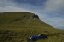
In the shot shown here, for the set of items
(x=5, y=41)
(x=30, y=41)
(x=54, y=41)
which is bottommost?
(x=5, y=41)

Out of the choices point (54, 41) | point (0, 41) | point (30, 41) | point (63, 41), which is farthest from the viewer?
point (0, 41)

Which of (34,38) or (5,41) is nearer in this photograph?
(34,38)

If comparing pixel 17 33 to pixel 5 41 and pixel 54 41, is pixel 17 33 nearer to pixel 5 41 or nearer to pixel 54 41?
pixel 5 41

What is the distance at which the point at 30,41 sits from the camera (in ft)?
60.1

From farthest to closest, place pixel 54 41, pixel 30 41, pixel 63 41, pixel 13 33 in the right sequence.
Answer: pixel 13 33 < pixel 30 41 < pixel 54 41 < pixel 63 41

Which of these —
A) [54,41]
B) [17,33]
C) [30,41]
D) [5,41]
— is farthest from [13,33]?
[54,41]

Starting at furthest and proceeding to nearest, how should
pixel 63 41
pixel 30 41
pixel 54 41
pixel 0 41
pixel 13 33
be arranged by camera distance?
pixel 13 33 < pixel 0 41 < pixel 30 41 < pixel 54 41 < pixel 63 41

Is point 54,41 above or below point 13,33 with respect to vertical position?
above

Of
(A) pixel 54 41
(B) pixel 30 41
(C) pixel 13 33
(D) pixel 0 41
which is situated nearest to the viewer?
(A) pixel 54 41

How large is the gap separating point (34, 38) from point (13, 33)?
956 inches

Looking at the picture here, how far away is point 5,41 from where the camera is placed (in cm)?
2977

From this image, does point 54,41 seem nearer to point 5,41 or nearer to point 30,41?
point 30,41

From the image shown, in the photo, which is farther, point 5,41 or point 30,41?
point 5,41

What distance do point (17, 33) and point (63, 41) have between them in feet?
109
